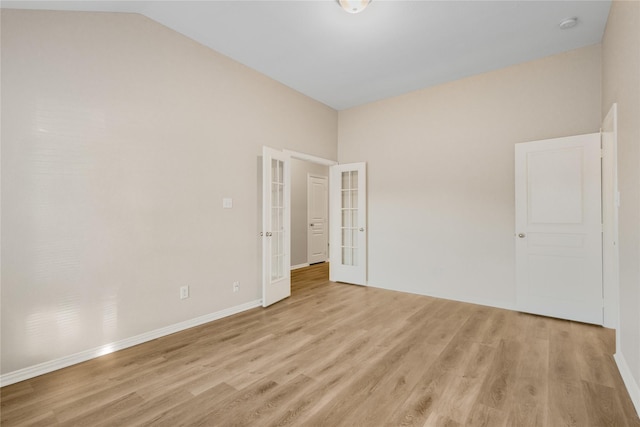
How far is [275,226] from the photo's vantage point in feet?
13.5

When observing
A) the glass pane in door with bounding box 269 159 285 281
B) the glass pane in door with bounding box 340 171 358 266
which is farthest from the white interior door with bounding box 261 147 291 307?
the glass pane in door with bounding box 340 171 358 266

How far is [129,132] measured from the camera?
8.97 ft

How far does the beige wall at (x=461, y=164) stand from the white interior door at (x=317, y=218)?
7.57 ft

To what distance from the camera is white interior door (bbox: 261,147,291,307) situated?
12.4 ft

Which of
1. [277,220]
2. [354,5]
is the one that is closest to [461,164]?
[354,5]

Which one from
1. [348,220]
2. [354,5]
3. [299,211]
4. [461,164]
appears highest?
[354,5]

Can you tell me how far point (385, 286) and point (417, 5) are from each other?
3.72 m

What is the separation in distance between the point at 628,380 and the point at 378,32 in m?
3.53

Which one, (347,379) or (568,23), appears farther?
(568,23)

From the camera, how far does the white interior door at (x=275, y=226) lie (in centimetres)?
379

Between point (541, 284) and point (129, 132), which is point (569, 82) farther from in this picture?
point (129, 132)

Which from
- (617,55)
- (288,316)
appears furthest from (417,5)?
(288,316)

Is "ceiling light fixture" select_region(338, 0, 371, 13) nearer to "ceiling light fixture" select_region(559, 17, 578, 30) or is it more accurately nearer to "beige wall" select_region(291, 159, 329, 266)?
"ceiling light fixture" select_region(559, 17, 578, 30)

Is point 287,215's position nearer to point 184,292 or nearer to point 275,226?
point 275,226
